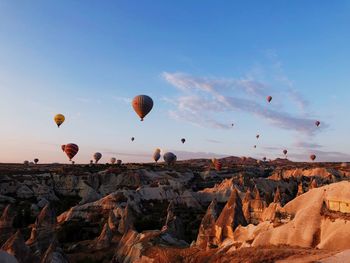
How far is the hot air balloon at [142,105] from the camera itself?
58531 millimetres

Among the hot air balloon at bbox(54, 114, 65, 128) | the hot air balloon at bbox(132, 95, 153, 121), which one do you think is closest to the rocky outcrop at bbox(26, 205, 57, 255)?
the hot air balloon at bbox(132, 95, 153, 121)

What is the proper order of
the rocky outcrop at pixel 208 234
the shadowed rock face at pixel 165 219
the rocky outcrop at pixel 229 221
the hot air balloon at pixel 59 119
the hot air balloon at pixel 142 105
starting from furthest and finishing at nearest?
1. the hot air balloon at pixel 59 119
2. the hot air balloon at pixel 142 105
3. the rocky outcrop at pixel 229 221
4. the rocky outcrop at pixel 208 234
5. the shadowed rock face at pixel 165 219

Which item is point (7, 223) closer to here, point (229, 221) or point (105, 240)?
point (105, 240)

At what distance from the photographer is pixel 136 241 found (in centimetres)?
2886

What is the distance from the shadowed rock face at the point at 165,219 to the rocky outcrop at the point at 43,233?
8 cm

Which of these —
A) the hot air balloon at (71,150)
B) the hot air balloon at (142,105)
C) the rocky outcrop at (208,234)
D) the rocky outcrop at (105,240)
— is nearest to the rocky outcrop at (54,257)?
the rocky outcrop at (208,234)

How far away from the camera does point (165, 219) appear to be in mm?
48344

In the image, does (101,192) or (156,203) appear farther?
(101,192)

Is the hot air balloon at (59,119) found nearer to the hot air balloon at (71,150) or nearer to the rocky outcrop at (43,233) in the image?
the hot air balloon at (71,150)

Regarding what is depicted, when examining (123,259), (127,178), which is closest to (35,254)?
(123,259)

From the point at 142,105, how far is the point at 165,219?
18681mm

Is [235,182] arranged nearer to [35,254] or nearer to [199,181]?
[199,181]

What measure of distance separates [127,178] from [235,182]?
23471 millimetres

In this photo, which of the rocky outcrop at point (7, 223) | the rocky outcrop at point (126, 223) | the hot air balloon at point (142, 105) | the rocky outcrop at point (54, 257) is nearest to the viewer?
the rocky outcrop at point (54, 257)
